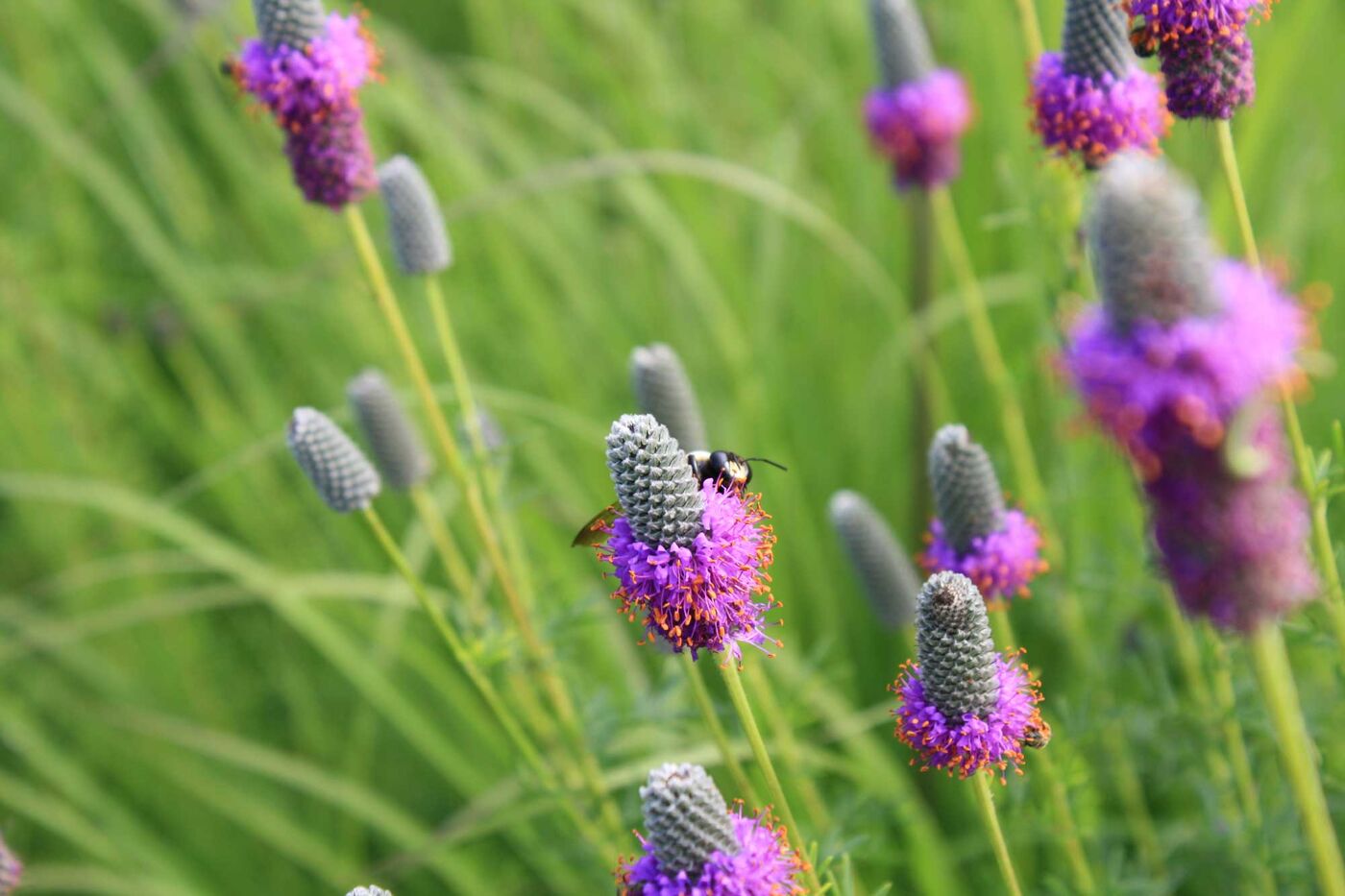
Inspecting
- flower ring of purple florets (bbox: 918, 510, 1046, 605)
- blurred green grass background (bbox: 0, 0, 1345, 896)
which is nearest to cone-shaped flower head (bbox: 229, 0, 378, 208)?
blurred green grass background (bbox: 0, 0, 1345, 896)

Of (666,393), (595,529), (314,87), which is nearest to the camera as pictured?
(595,529)

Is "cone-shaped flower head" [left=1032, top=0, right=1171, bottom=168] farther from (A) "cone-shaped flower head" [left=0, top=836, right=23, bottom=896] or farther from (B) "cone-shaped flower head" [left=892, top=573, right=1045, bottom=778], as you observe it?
(A) "cone-shaped flower head" [left=0, top=836, right=23, bottom=896]

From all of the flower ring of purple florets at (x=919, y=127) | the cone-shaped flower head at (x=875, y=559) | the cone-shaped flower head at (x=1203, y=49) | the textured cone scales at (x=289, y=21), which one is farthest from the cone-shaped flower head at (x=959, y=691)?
the flower ring of purple florets at (x=919, y=127)

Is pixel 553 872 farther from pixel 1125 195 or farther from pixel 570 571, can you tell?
pixel 1125 195

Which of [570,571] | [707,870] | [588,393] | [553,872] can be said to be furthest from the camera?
[588,393]

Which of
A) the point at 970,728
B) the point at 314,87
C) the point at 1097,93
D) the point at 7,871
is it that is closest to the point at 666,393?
the point at 314,87

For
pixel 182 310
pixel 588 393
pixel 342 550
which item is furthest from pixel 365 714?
pixel 182 310

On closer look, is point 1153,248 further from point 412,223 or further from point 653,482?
point 412,223
